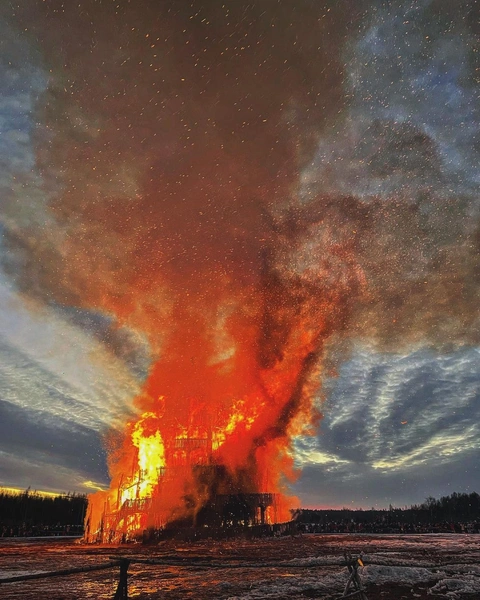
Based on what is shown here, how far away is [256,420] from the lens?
77.2 metres

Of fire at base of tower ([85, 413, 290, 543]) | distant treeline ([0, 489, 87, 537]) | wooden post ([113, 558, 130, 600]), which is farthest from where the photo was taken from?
distant treeline ([0, 489, 87, 537])

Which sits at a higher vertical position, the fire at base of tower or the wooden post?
the fire at base of tower

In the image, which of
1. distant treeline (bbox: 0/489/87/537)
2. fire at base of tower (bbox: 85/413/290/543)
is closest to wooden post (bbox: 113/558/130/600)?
fire at base of tower (bbox: 85/413/290/543)

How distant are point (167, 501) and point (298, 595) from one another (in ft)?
193

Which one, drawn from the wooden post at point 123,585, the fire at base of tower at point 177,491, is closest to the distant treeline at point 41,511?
the fire at base of tower at point 177,491

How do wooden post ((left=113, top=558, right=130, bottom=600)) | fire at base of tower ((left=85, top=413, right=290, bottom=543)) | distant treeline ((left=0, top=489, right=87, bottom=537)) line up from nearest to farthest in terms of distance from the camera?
wooden post ((left=113, top=558, right=130, bottom=600)), fire at base of tower ((left=85, top=413, right=290, bottom=543)), distant treeline ((left=0, top=489, right=87, bottom=537))

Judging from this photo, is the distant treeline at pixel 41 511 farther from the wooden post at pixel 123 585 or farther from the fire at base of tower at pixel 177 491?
the wooden post at pixel 123 585

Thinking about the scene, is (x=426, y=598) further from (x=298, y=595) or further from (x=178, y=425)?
(x=178, y=425)

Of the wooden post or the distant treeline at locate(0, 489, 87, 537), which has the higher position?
the distant treeline at locate(0, 489, 87, 537)

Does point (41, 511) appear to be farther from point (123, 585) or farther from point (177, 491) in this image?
point (123, 585)

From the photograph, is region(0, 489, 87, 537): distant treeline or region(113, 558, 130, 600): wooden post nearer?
region(113, 558, 130, 600): wooden post

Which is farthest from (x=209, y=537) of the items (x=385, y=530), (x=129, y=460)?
(x=385, y=530)

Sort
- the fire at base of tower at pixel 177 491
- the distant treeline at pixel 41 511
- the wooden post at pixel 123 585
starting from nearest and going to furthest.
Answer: the wooden post at pixel 123 585 → the fire at base of tower at pixel 177 491 → the distant treeline at pixel 41 511

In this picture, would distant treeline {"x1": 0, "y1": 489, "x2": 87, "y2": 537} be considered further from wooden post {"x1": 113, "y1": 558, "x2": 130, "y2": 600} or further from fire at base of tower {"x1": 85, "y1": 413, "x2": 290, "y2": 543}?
wooden post {"x1": 113, "y1": 558, "x2": 130, "y2": 600}
